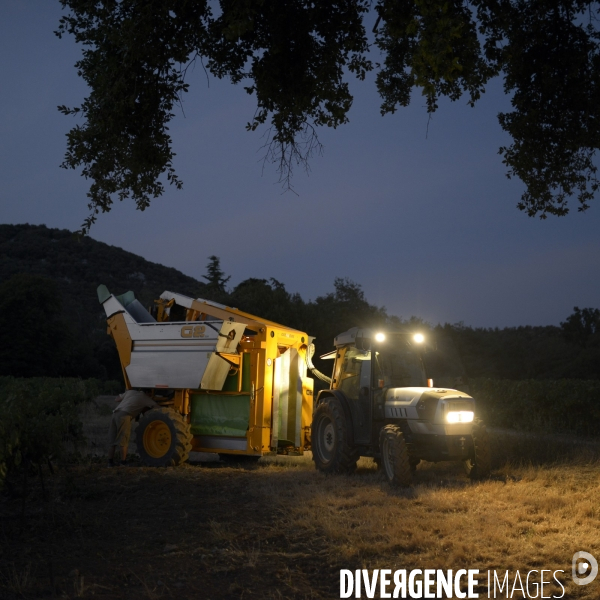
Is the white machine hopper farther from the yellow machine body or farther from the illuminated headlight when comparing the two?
the illuminated headlight

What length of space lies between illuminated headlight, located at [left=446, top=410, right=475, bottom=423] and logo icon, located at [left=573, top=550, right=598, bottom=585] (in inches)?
144

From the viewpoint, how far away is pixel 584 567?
614 centimetres

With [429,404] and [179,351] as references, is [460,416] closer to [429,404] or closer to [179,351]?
[429,404]

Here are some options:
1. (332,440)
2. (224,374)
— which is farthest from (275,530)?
(224,374)

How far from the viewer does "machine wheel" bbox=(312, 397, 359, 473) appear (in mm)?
11297

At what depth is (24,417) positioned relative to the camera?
798 cm

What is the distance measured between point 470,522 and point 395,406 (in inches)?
128

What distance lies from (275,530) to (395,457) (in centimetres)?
297

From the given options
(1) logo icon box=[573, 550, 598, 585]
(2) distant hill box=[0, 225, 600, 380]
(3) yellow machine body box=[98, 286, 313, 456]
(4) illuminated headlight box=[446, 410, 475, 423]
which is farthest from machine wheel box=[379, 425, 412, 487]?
(2) distant hill box=[0, 225, 600, 380]

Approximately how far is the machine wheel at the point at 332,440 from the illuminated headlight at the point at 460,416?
1898 mm

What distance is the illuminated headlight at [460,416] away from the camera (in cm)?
1013

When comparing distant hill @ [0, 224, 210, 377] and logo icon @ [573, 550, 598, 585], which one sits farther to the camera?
distant hill @ [0, 224, 210, 377]

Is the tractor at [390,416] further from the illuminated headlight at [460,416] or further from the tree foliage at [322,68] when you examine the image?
the tree foliage at [322,68]

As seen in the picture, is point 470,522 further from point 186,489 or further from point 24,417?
point 24,417
